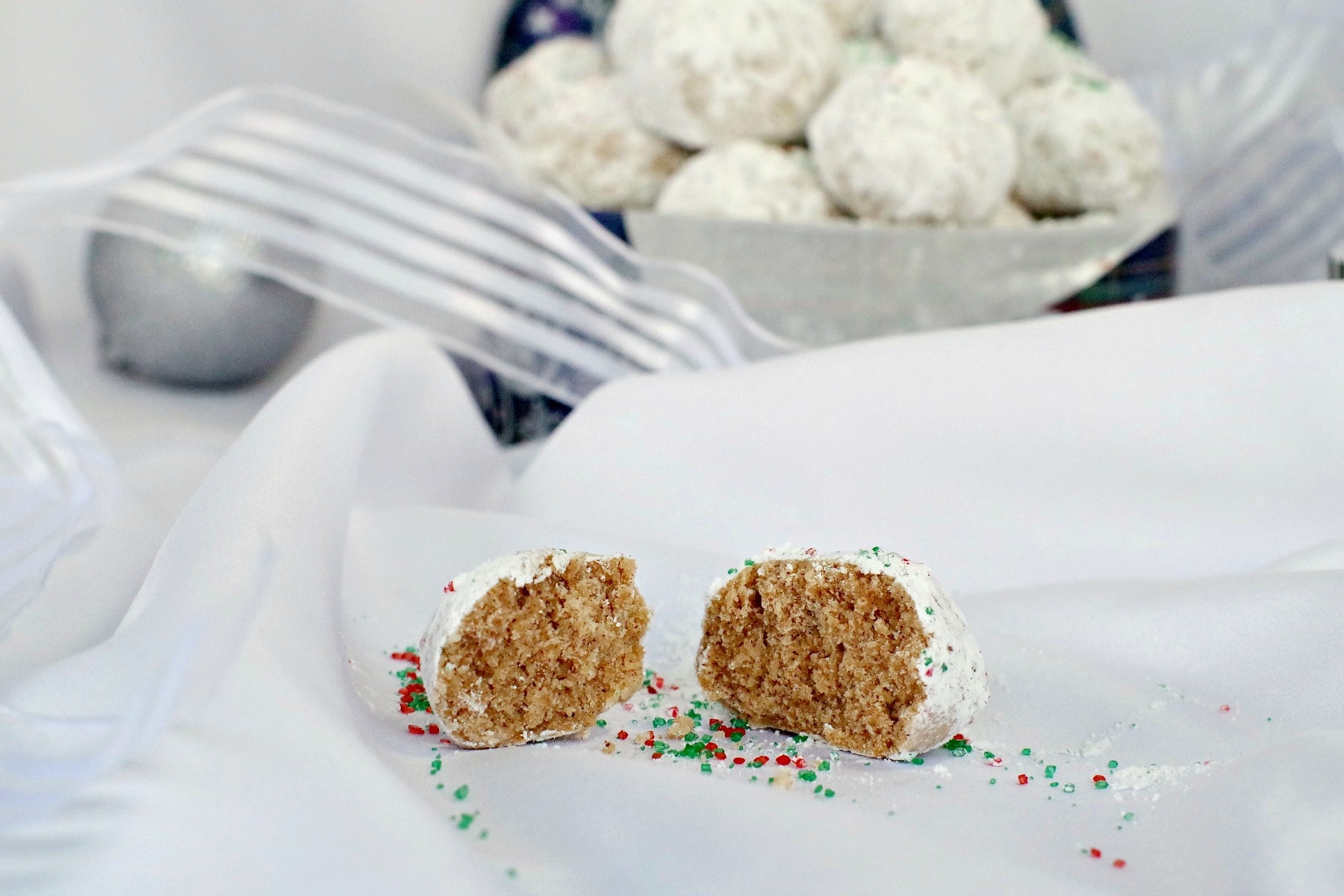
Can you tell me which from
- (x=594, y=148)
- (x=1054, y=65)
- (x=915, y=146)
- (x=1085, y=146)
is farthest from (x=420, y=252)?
(x=1054, y=65)

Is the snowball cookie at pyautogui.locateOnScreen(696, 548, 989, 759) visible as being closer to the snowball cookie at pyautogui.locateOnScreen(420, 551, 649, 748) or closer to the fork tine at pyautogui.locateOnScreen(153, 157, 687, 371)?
the snowball cookie at pyautogui.locateOnScreen(420, 551, 649, 748)

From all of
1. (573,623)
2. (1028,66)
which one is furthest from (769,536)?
(1028,66)

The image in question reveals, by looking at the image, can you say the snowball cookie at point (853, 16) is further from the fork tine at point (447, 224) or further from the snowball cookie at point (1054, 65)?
the fork tine at point (447, 224)


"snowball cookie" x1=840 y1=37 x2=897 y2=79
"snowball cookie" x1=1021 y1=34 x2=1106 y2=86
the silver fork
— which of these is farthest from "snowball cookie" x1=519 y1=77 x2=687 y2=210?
"snowball cookie" x1=1021 y1=34 x2=1106 y2=86

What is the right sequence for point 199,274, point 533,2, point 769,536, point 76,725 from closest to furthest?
1. point 76,725
2. point 769,536
3. point 199,274
4. point 533,2

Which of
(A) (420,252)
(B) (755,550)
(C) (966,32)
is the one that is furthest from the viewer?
(C) (966,32)

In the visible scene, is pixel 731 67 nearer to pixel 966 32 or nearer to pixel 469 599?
pixel 966 32

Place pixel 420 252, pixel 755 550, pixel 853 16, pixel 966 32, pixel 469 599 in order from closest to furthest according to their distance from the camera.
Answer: pixel 469 599 → pixel 755 550 → pixel 420 252 → pixel 966 32 → pixel 853 16

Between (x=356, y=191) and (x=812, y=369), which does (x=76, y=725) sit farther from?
(x=356, y=191)
